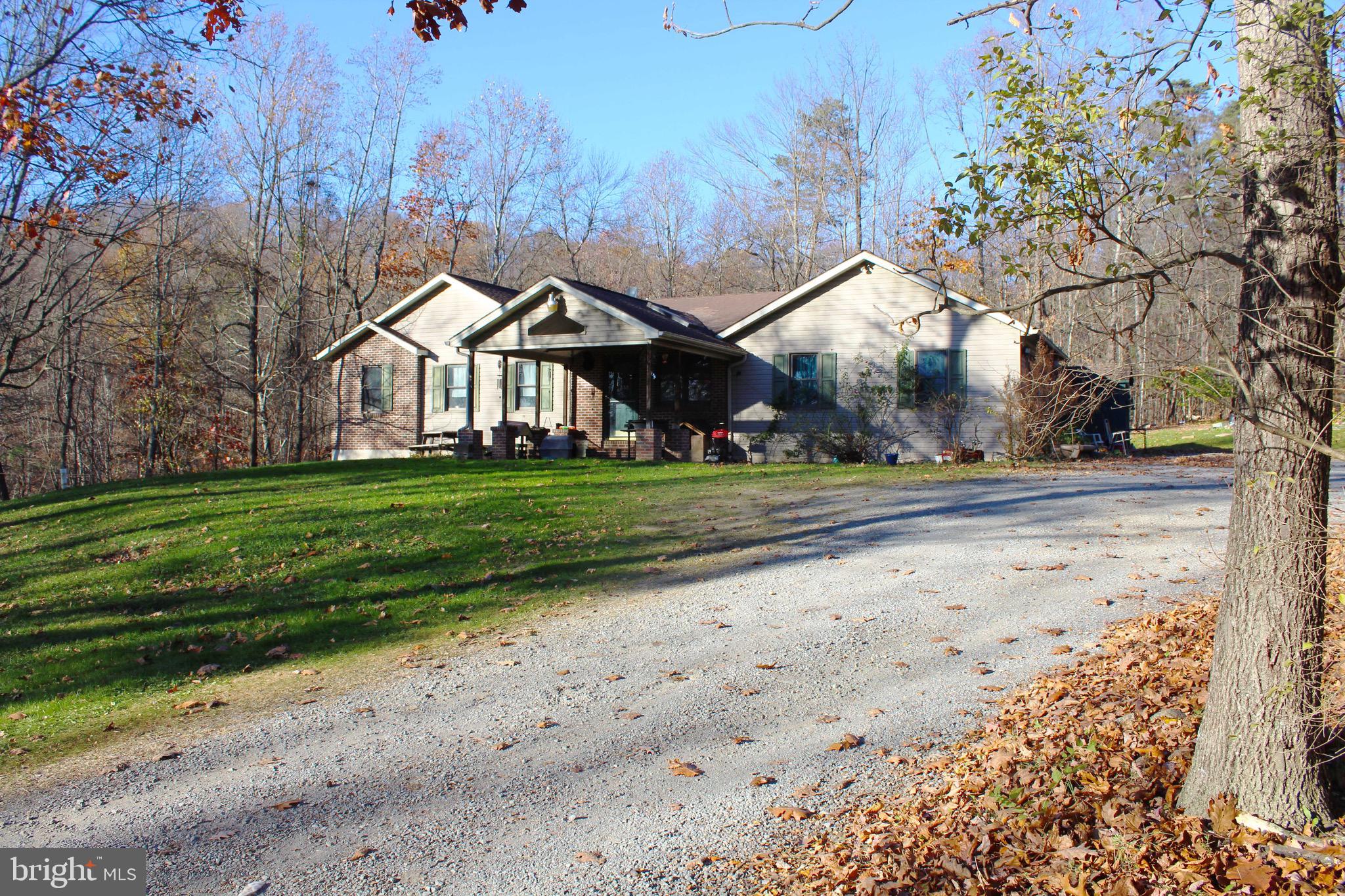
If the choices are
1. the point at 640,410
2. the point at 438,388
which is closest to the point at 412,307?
the point at 438,388

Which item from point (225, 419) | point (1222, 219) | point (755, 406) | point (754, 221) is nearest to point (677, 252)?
point (754, 221)

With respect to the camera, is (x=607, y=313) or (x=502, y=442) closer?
(x=607, y=313)

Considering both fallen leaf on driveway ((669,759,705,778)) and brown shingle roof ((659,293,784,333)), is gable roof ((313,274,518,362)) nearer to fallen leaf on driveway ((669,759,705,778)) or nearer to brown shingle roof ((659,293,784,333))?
brown shingle roof ((659,293,784,333))

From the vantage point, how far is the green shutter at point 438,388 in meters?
25.2

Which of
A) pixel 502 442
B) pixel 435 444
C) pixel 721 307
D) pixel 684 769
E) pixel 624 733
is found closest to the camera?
pixel 684 769

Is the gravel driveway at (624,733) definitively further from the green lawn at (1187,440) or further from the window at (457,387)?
the window at (457,387)

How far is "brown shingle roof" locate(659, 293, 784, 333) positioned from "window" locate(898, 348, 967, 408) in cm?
561

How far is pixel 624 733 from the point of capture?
5297mm

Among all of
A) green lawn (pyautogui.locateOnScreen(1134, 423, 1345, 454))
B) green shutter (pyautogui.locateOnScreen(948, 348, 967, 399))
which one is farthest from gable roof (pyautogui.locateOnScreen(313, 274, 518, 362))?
green lawn (pyautogui.locateOnScreen(1134, 423, 1345, 454))

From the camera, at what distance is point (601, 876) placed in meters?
3.77

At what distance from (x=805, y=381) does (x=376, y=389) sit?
41.5 feet

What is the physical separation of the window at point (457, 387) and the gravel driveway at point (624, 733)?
16957 mm

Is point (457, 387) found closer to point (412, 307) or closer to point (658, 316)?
point (412, 307)

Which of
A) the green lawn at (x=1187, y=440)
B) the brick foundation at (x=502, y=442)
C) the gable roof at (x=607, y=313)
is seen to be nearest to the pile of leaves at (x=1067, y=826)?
the gable roof at (x=607, y=313)
